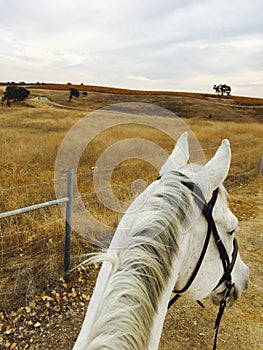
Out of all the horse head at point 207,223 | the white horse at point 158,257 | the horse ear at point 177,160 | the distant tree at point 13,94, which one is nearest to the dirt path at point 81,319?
the horse head at point 207,223

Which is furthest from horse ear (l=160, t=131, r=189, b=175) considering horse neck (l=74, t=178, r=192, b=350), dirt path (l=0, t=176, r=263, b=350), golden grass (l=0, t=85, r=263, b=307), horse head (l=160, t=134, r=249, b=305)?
golden grass (l=0, t=85, r=263, b=307)

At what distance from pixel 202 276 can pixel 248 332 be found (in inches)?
91.0

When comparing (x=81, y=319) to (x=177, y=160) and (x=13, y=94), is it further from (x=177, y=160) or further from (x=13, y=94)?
(x=13, y=94)

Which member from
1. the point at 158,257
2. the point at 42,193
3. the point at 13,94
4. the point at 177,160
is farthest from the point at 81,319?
the point at 13,94

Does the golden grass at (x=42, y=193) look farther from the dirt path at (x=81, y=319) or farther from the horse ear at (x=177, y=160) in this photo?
the horse ear at (x=177, y=160)

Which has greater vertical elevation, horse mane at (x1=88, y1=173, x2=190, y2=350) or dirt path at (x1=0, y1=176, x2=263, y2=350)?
horse mane at (x1=88, y1=173, x2=190, y2=350)

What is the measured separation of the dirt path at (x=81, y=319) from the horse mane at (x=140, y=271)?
2.22 metres

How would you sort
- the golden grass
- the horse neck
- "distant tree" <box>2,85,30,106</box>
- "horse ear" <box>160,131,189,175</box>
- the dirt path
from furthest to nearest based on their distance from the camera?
"distant tree" <box>2,85,30,106</box> → the golden grass → the dirt path → "horse ear" <box>160,131,189,175</box> → the horse neck

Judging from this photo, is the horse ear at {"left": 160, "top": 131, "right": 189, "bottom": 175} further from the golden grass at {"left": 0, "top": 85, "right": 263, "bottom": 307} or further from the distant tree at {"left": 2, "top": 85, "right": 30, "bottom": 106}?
the distant tree at {"left": 2, "top": 85, "right": 30, "bottom": 106}

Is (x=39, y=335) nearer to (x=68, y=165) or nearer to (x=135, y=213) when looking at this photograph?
(x=135, y=213)

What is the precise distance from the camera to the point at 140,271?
3.48 ft

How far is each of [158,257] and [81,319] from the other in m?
2.45

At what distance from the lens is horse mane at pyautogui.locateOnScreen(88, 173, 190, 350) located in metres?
0.97

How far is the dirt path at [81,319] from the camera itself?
288 cm
